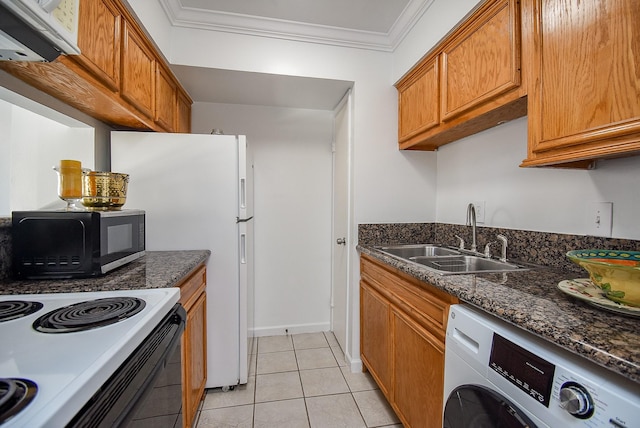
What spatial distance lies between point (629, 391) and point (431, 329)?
2.22ft

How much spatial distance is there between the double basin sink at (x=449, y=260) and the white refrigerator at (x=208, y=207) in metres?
1.00

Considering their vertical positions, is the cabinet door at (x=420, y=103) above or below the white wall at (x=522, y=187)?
above

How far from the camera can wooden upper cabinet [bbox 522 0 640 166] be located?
814mm

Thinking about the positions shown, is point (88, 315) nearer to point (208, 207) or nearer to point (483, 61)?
point (208, 207)

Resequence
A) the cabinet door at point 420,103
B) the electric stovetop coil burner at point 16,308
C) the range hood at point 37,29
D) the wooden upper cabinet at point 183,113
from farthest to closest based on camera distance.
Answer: the wooden upper cabinet at point 183,113
the cabinet door at point 420,103
the electric stovetop coil burner at point 16,308
the range hood at point 37,29

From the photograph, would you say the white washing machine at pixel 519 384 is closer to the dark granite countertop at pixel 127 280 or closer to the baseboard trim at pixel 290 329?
the dark granite countertop at pixel 127 280

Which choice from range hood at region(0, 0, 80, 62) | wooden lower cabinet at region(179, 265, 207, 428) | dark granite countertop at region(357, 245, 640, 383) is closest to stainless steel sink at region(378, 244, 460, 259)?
dark granite countertop at region(357, 245, 640, 383)

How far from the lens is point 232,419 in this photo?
1.61 meters

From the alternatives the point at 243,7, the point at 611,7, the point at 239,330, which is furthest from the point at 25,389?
the point at 243,7

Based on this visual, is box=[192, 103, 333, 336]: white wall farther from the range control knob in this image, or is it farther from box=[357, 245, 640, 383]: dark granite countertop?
the range control knob

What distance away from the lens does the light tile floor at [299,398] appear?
1.60 metres

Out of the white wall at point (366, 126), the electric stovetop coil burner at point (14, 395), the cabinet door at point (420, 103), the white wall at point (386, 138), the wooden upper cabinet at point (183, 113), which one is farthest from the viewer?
the wooden upper cabinet at point (183, 113)

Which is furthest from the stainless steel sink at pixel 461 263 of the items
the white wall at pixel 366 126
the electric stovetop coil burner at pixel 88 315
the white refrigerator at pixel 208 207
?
the electric stovetop coil burner at pixel 88 315

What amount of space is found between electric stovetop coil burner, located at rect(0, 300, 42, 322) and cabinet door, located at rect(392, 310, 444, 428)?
1.39 m
